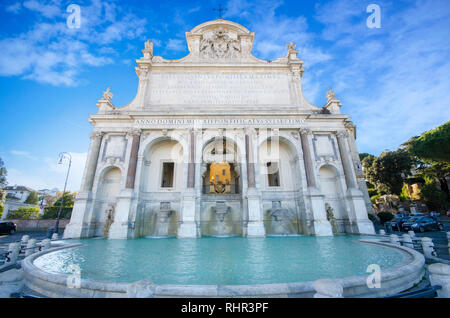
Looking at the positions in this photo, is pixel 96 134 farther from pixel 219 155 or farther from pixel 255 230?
pixel 255 230

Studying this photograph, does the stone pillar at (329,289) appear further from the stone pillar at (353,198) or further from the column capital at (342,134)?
the column capital at (342,134)

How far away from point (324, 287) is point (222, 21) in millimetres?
23660

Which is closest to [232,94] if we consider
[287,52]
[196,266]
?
[287,52]

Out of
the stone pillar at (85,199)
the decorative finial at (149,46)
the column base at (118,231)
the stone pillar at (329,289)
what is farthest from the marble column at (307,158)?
the stone pillar at (85,199)

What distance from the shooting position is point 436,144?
2336 centimetres

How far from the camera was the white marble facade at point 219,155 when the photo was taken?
14.2 m

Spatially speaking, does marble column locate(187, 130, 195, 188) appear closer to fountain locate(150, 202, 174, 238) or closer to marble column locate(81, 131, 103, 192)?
fountain locate(150, 202, 174, 238)

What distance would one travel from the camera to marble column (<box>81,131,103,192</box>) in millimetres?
15021

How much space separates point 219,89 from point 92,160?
1273 cm

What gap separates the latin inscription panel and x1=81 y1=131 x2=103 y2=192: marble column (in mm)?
5536

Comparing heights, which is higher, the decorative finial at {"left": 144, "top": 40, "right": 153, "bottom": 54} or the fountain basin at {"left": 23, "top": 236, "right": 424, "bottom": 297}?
the decorative finial at {"left": 144, "top": 40, "right": 153, "bottom": 54}

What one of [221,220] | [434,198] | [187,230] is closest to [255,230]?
[221,220]

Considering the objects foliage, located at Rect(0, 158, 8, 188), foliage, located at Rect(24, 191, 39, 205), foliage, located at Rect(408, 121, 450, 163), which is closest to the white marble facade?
foliage, located at Rect(408, 121, 450, 163)
